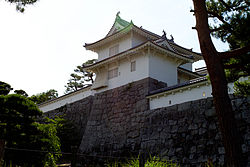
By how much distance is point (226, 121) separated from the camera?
552 centimetres

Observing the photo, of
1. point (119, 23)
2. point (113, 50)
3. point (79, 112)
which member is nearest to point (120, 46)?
point (113, 50)

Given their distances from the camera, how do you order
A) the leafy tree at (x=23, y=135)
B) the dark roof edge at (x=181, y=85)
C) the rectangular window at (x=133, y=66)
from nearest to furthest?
the leafy tree at (x=23, y=135), the dark roof edge at (x=181, y=85), the rectangular window at (x=133, y=66)

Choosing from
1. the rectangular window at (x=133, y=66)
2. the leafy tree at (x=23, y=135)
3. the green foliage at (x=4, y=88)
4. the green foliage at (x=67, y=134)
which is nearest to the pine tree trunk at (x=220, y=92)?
the leafy tree at (x=23, y=135)

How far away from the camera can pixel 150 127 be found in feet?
41.0

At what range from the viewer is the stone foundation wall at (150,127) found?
10047 millimetres

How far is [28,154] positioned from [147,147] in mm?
4877

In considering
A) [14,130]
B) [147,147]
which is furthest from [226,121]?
[14,130]

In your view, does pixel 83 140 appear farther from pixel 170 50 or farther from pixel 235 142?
pixel 235 142

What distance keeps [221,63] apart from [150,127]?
690cm

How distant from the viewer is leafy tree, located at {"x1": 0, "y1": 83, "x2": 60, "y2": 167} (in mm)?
9713

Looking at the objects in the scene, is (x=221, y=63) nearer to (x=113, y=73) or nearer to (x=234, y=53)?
(x=234, y=53)

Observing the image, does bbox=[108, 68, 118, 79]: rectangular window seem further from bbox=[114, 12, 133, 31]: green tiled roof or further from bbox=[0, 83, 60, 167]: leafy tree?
bbox=[0, 83, 60, 167]: leafy tree

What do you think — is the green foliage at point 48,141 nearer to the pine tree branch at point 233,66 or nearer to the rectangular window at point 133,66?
the rectangular window at point 133,66

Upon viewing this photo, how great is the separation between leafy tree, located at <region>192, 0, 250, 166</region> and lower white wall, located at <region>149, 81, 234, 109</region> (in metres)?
4.19
